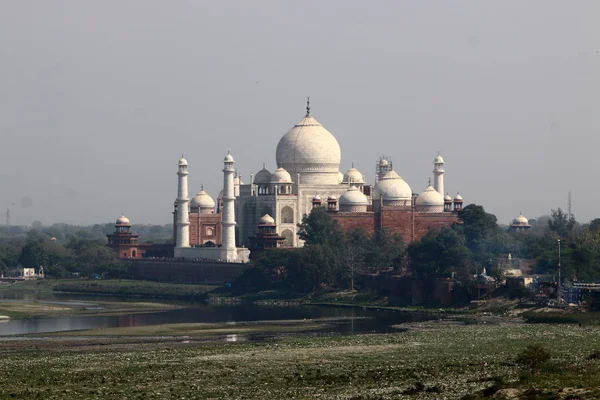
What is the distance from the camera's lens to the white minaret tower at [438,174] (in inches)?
4520

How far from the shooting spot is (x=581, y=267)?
77.8 meters

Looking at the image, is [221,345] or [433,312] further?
[433,312]

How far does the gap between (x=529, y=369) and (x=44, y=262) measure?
81.3m

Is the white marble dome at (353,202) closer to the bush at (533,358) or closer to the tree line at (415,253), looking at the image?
the tree line at (415,253)

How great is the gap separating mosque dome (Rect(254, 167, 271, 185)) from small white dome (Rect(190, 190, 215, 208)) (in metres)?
9.46

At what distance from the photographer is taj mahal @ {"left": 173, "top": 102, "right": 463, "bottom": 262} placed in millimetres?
107000

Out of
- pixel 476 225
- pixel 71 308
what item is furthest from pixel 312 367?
pixel 476 225

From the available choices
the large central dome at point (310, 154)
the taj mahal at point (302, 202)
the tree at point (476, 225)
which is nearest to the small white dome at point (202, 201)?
the taj mahal at point (302, 202)

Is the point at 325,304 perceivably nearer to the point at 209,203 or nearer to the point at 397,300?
the point at 397,300

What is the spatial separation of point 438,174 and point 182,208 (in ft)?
69.0

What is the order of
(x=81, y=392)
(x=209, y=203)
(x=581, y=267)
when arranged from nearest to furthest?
(x=81, y=392)
(x=581, y=267)
(x=209, y=203)

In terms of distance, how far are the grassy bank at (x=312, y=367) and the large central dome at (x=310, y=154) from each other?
47.8 m

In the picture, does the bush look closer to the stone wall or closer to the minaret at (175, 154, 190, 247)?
the stone wall

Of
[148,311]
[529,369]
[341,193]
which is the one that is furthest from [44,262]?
[529,369]
